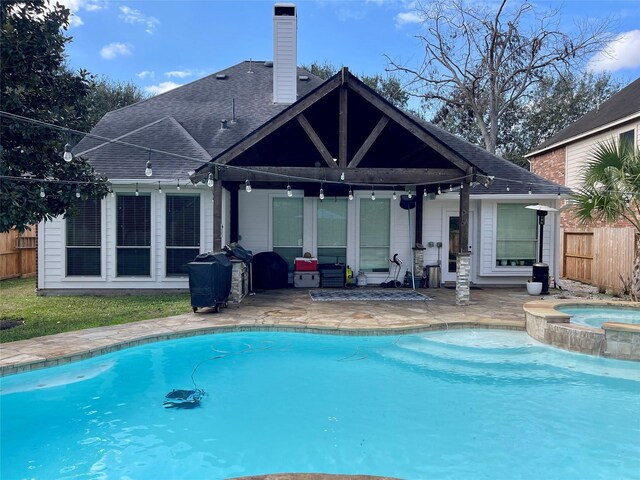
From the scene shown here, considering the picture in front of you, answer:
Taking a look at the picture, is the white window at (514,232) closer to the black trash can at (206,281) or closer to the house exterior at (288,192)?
the house exterior at (288,192)

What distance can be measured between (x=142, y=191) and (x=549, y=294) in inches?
424

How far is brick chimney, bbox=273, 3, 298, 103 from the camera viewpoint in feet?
46.8

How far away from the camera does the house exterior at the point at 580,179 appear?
39.0ft

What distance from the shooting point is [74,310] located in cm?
895

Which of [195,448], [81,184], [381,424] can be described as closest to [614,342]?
[381,424]

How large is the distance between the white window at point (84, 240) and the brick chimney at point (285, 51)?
23.0 ft

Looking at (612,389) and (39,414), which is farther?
(612,389)

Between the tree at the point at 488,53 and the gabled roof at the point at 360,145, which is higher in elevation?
the tree at the point at 488,53

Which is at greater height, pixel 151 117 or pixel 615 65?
pixel 615 65

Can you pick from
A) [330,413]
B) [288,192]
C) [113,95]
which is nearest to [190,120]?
[288,192]

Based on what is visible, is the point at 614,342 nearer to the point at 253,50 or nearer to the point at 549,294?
the point at 549,294

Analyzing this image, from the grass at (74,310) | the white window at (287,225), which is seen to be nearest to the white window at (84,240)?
the grass at (74,310)

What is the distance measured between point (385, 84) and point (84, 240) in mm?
21309

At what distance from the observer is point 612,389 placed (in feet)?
18.9
